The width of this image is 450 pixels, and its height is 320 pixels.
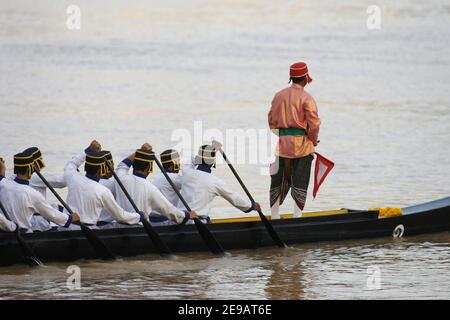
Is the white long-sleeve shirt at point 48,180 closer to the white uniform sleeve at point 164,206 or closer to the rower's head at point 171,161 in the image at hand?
the white uniform sleeve at point 164,206

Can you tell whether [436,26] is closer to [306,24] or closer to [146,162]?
[306,24]

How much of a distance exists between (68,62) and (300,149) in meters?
18.3

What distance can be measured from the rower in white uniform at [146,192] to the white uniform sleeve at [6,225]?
55.7 inches

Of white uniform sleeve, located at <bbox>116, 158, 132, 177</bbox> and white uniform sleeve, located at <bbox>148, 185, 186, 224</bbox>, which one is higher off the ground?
white uniform sleeve, located at <bbox>116, 158, 132, 177</bbox>

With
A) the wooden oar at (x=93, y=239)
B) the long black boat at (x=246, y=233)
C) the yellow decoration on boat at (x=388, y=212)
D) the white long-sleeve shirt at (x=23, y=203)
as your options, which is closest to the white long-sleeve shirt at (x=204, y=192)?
the long black boat at (x=246, y=233)

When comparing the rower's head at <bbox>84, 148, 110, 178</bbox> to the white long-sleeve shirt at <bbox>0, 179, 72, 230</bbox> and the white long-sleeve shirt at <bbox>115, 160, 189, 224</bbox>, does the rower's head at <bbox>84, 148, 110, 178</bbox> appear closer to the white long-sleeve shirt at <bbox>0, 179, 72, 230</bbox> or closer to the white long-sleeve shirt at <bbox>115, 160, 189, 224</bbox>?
the white long-sleeve shirt at <bbox>115, 160, 189, 224</bbox>

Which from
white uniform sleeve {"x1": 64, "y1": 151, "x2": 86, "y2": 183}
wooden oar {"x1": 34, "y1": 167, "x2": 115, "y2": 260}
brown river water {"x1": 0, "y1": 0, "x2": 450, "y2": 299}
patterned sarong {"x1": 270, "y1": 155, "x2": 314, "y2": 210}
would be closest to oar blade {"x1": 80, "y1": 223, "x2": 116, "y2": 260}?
wooden oar {"x1": 34, "y1": 167, "x2": 115, "y2": 260}

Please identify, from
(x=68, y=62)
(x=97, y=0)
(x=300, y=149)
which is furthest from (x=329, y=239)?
(x=97, y=0)

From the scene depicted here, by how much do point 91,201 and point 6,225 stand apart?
98 centimetres

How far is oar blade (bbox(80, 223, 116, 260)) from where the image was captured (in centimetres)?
1303

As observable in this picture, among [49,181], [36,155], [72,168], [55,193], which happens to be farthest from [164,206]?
[36,155]

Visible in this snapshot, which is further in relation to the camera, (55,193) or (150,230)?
(150,230)

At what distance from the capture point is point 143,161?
44.3 ft

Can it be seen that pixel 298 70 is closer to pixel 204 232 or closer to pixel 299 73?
pixel 299 73
